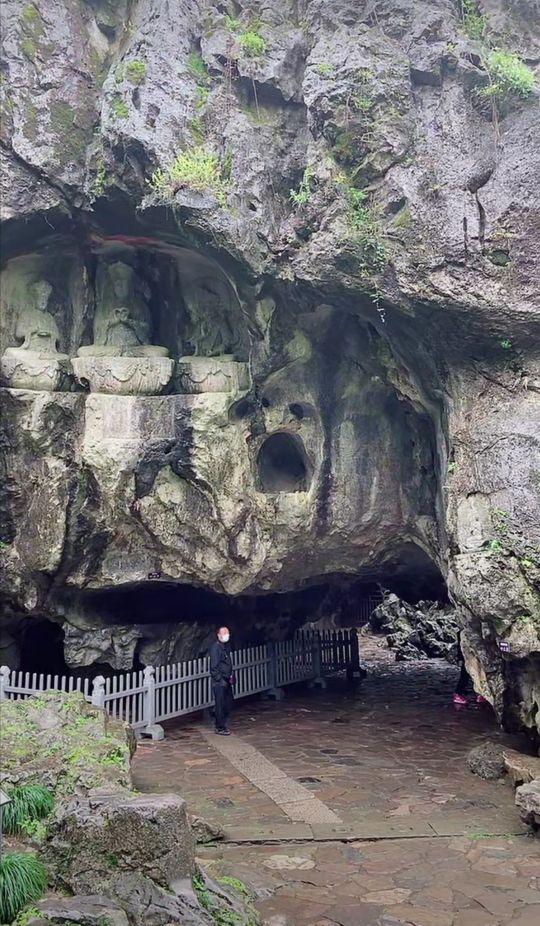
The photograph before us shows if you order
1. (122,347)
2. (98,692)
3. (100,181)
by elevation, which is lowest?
(98,692)

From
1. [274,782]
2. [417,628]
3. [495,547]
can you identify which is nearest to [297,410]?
[495,547]

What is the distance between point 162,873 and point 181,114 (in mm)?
10079

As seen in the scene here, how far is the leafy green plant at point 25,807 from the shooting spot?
5617 millimetres

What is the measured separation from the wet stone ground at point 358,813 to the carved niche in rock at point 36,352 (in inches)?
238

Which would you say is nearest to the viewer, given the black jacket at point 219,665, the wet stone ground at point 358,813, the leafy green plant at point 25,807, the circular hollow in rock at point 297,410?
the wet stone ground at point 358,813

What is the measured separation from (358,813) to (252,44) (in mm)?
10956

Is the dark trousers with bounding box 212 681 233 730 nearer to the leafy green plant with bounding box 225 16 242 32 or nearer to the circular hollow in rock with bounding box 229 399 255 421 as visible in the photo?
the circular hollow in rock with bounding box 229 399 255 421

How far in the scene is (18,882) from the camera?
451 centimetres

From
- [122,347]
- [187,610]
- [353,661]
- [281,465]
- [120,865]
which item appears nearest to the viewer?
[120,865]

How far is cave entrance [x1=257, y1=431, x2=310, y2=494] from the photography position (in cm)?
1238

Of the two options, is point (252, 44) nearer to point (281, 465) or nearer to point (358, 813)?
point (281, 465)

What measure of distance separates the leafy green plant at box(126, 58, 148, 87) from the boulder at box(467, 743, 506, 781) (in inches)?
429

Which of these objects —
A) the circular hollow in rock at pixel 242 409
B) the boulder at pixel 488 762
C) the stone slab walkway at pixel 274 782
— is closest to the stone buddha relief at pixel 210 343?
the circular hollow in rock at pixel 242 409

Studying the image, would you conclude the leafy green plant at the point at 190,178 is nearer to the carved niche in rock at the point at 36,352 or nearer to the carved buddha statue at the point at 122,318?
the carved buddha statue at the point at 122,318
